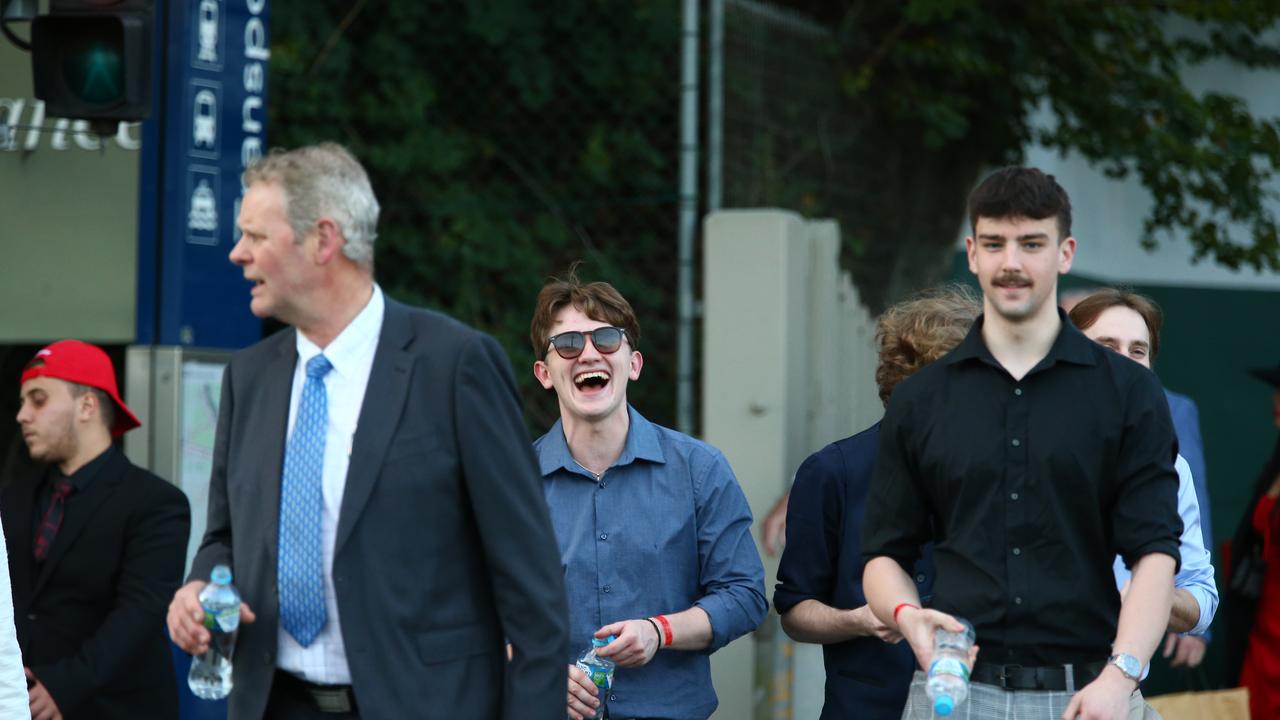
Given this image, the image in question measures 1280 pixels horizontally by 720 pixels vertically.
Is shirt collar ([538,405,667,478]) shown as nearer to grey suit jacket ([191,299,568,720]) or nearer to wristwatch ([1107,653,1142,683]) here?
grey suit jacket ([191,299,568,720])

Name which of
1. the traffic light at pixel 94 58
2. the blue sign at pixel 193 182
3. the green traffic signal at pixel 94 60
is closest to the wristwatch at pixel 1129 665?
the traffic light at pixel 94 58

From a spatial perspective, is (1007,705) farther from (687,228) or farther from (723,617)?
(687,228)

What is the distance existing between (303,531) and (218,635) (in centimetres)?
27

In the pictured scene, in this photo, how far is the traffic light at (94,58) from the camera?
687cm

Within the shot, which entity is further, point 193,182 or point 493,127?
point 493,127

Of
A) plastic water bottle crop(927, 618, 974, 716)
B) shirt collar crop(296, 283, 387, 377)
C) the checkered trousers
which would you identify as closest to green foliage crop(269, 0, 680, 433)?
shirt collar crop(296, 283, 387, 377)

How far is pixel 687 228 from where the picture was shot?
884cm

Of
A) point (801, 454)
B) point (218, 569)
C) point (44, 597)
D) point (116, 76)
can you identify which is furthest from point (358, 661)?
point (801, 454)

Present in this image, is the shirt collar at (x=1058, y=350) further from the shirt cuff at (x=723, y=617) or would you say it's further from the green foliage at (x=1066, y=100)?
the green foliage at (x=1066, y=100)

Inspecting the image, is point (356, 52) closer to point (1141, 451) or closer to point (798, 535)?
point (798, 535)

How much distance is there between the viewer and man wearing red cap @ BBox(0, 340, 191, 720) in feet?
→ 20.0

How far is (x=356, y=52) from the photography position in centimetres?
1110

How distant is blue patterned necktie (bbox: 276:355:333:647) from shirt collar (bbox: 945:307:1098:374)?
1.35 m

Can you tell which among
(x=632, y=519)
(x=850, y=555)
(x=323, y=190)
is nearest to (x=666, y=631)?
(x=632, y=519)
